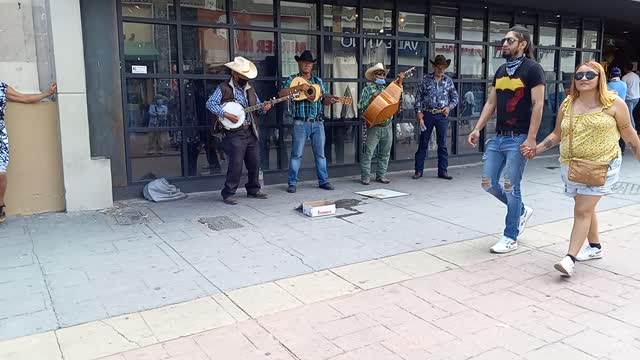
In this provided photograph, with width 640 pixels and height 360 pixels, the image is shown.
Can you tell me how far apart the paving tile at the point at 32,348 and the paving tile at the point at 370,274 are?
2.18 meters

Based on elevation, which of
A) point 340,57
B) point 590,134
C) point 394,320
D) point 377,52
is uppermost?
point 377,52

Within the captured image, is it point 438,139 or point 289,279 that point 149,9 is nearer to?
point 289,279

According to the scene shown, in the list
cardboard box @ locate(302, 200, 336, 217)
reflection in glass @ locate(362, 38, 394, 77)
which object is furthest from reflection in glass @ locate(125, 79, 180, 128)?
reflection in glass @ locate(362, 38, 394, 77)

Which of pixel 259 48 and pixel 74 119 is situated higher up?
pixel 259 48

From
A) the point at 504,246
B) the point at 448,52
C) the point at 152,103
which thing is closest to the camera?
the point at 504,246

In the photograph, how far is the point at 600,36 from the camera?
12266mm

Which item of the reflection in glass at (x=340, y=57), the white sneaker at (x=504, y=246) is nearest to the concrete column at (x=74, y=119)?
the reflection in glass at (x=340, y=57)

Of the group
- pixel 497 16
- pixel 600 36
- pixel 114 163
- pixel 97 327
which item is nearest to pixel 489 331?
pixel 97 327

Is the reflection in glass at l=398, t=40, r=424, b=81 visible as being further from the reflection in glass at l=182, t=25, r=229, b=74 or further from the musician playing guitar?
the reflection in glass at l=182, t=25, r=229, b=74

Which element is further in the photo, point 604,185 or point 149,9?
point 149,9

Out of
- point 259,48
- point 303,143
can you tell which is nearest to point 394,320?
point 303,143

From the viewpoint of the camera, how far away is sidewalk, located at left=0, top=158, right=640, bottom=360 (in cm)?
355

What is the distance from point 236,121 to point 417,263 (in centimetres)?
308

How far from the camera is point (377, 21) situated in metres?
8.90
